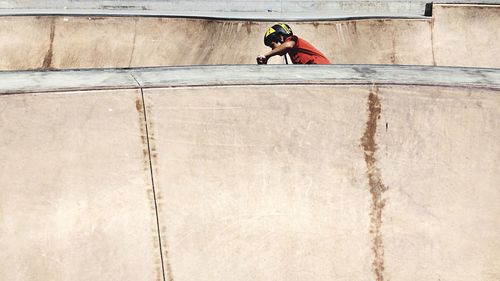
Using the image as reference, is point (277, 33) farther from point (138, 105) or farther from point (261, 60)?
point (138, 105)

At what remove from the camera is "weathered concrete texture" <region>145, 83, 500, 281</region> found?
4.73 m

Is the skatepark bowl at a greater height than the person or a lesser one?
lesser

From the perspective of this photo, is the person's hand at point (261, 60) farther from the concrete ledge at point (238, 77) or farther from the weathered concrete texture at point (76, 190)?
the weathered concrete texture at point (76, 190)

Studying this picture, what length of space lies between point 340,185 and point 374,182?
28 centimetres

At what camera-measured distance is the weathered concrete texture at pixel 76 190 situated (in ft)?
14.6

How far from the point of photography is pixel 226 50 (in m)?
9.36

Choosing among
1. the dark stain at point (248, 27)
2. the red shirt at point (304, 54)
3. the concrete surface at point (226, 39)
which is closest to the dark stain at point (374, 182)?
the red shirt at point (304, 54)

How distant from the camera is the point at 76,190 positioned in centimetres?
458

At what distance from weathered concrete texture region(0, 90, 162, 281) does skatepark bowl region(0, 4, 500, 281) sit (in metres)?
0.01

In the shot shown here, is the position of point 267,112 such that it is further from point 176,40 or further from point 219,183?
point 176,40

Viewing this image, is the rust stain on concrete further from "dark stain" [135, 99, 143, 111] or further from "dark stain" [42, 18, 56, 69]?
"dark stain" [42, 18, 56, 69]

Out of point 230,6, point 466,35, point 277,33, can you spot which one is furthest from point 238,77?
point 466,35

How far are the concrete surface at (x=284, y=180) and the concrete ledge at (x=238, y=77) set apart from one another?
0.03 meters

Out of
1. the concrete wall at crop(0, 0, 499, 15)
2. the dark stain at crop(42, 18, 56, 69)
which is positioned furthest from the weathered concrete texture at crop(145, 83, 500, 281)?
the concrete wall at crop(0, 0, 499, 15)
